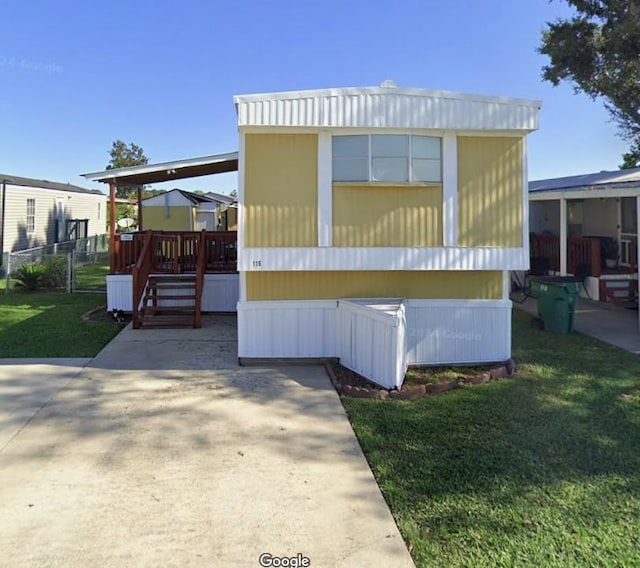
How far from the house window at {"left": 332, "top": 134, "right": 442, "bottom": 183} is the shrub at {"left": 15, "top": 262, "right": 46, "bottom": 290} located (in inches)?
406

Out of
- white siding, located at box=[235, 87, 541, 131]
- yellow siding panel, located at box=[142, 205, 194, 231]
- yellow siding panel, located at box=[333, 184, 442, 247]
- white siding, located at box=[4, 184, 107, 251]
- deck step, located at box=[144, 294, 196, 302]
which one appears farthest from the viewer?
yellow siding panel, located at box=[142, 205, 194, 231]

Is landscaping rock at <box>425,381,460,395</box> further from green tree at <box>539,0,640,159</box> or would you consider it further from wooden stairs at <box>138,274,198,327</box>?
green tree at <box>539,0,640,159</box>

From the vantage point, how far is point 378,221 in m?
6.47

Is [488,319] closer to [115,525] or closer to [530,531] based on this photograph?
[530,531]

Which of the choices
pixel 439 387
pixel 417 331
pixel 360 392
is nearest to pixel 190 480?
pixel 360 392

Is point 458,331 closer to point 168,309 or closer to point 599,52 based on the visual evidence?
point 168,309

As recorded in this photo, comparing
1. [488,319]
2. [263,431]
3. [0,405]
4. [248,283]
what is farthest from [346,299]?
[0,405]

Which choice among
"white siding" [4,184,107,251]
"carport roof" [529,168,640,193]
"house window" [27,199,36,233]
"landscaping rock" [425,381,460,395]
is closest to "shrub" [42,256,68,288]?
"white siding" [4,184,107,251]

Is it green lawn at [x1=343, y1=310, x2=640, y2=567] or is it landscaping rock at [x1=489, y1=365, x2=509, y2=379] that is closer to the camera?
green lawn at [x1=343, y1=310, x2=640, y2=567]

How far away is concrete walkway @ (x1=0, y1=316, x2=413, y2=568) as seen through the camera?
2857mm

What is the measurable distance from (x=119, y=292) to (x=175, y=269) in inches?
45.1

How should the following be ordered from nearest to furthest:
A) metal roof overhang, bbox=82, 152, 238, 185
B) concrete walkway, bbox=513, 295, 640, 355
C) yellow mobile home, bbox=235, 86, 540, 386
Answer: yellow mobile home, bbox=235, 86, 540, 386 → concrete walkway, bbox=513, 295, 640, 355 → metal roof overhang, bbox=82, 152, 238, 185

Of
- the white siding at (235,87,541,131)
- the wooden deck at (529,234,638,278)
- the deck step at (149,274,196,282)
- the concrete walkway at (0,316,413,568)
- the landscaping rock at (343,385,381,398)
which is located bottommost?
the concrete walkway at (0,316,413,568)

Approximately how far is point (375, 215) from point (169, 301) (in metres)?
5.05
